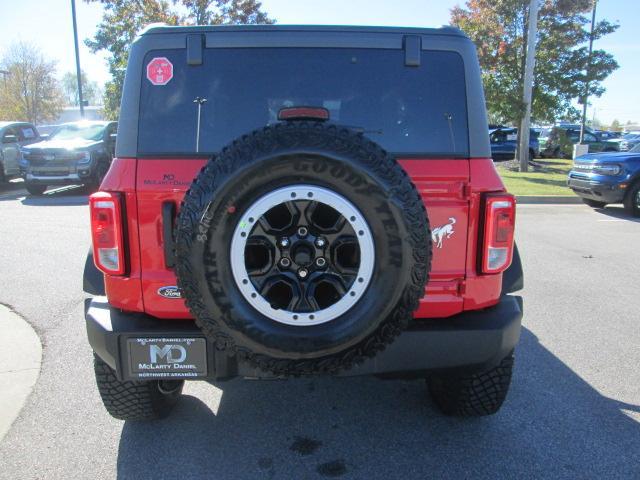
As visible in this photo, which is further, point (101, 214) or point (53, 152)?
point (53, 152)

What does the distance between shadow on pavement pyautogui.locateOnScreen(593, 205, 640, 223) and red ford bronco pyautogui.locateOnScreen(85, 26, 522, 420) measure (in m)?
9.15

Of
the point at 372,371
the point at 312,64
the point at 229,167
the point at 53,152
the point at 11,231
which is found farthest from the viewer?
the point at 53,152

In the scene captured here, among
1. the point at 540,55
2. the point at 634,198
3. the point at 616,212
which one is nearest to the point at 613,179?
the point at 634,198

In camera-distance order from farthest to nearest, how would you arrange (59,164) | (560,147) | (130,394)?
1. (560,147)
2. (59,164)
3. (130,394)

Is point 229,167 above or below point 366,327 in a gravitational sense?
above

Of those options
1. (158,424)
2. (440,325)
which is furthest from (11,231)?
(440,325)

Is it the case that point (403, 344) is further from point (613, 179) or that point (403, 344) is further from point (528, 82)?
point (528, 82)

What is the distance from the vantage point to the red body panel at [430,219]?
2396 millimetres

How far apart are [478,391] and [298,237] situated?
151 centimetres

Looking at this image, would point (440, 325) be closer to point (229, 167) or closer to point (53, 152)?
point (229, 167)

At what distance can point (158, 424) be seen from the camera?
3076mm

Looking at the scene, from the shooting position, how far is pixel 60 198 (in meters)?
13.3

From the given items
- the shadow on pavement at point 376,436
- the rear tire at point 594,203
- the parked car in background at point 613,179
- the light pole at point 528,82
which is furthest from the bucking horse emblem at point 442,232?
the light pole at point 528,82

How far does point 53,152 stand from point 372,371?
13059 millimetres
